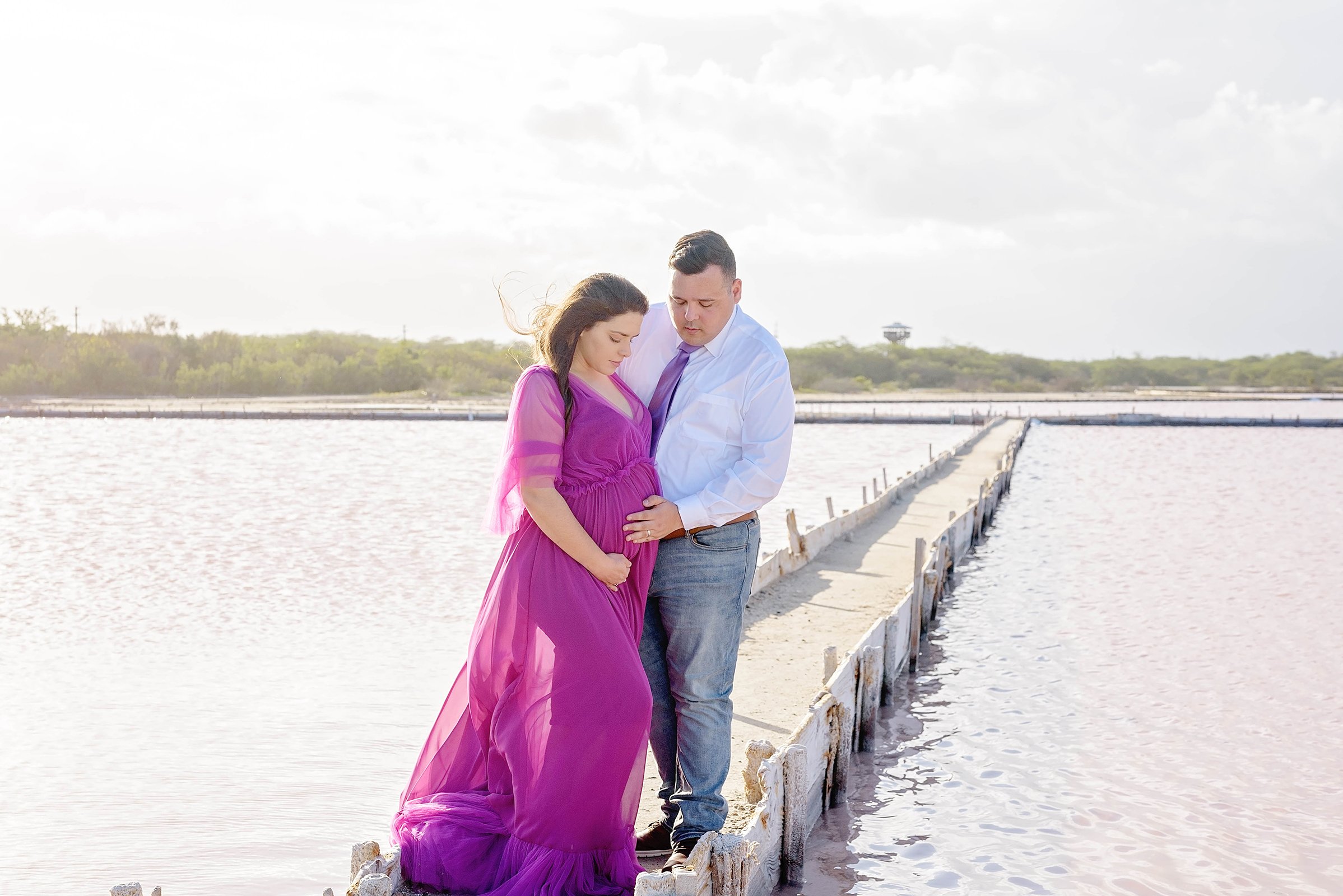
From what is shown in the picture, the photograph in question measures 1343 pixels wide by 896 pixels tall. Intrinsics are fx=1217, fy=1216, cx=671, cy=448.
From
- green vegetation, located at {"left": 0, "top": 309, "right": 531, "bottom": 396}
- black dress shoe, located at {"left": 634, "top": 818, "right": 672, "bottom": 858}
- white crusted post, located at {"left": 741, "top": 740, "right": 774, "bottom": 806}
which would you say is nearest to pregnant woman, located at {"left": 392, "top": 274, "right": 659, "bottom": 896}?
black dress shoe, located at {"left": 634, "top": 818, "right": 672, "bottom": 858}

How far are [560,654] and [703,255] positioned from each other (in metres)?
1.22

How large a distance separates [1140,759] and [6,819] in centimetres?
618

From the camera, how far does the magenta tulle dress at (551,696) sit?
3.37 meters

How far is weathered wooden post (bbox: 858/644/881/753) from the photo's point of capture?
21.8 ft

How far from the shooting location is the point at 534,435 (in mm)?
3361

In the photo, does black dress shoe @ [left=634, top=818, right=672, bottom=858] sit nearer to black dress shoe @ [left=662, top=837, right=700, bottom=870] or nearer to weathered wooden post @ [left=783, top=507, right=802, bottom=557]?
black dress shoe @ [left=662, top=837, right=700, bottom=870]

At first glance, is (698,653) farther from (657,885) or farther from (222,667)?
(222,667)

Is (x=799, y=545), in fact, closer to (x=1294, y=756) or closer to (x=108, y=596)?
(x=1294, y=756)

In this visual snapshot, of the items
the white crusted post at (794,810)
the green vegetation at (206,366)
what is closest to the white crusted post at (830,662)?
the white crusted post at (794,810)

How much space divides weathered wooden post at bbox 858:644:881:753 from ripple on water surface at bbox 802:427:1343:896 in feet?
0.45

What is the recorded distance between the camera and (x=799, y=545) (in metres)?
11.5

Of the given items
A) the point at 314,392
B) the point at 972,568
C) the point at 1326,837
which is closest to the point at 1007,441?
the point at 972,568

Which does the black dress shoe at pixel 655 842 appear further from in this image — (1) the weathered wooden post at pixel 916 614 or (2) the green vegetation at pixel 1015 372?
(2) the green vegetation at pixel 1015 372

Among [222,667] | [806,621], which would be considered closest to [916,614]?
[806,621]
